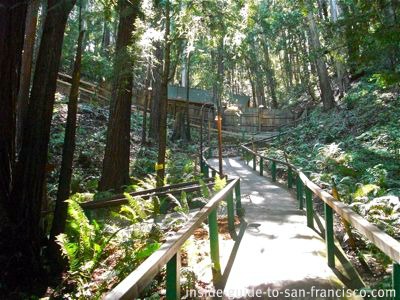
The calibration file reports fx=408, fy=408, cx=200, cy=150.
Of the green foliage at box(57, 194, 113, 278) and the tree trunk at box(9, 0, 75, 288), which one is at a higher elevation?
the tree trunk at box(9, 0, 75, 288)

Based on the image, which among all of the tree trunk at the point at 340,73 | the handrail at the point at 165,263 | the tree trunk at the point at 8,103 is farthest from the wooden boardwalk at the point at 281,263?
the tree trunk at the point at 340,73

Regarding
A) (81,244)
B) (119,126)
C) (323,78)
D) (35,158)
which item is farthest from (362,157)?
(323,78)

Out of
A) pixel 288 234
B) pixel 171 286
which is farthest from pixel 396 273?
pixel 288 234

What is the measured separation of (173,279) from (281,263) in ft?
8.06

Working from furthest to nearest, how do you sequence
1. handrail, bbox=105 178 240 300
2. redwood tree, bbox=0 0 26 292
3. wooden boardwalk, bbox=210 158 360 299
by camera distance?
1. redwood tree, bbox=0 0 26 292
2. wooden boardwalk, bbox=210 158 360 299
3. handrail, bbox=105 178 240 300

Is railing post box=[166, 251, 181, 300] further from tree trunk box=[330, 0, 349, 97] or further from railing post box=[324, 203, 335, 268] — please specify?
tree trunk box=[330, 0, 349, 97]

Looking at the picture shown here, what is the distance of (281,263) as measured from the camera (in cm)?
527

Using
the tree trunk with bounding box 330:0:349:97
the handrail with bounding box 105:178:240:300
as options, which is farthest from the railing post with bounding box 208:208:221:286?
the tree trunk with bounding box 330:0:349:97

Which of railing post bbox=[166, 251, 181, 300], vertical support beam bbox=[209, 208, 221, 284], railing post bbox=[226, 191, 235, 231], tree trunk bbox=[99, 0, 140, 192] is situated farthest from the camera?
tree trunk bbox=[99, 0, 140, 192]

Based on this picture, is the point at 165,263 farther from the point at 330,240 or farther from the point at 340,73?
the point at 340,73

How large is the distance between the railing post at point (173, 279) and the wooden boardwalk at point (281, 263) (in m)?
1.39

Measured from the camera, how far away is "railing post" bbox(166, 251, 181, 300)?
3168 mm

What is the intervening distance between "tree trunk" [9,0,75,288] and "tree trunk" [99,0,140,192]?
5.32 meters

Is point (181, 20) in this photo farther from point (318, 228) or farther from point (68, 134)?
point (318, 228)
